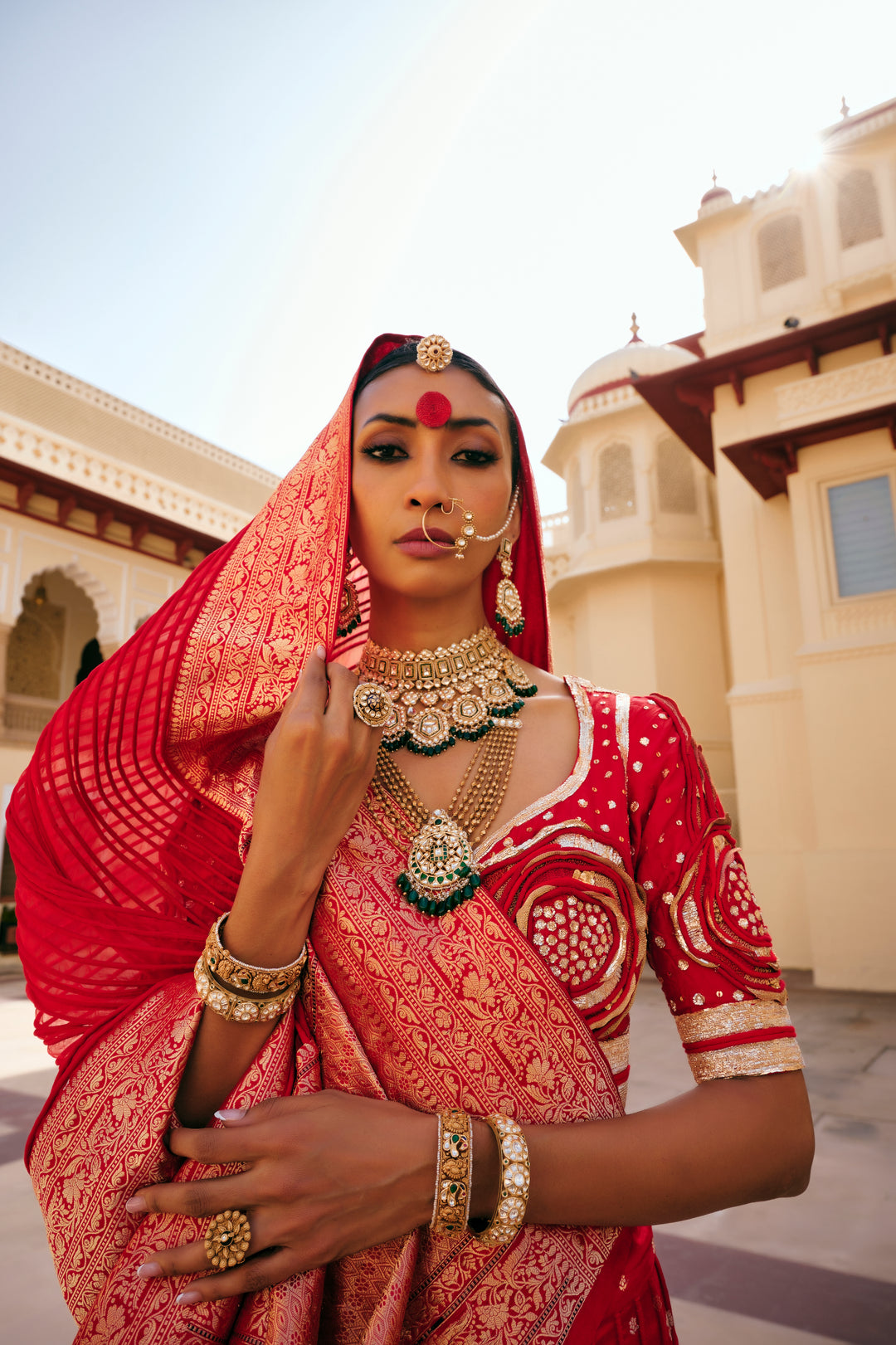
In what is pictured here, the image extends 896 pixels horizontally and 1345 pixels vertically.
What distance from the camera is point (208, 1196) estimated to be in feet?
2.63

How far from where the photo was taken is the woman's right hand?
2.79ft

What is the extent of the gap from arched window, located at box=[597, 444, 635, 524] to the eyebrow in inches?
447

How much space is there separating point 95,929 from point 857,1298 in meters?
2.41

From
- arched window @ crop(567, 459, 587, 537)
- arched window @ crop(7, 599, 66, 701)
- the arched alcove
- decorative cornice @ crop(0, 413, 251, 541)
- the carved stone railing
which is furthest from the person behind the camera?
arched window @ crop(567, 459, 587, 537)

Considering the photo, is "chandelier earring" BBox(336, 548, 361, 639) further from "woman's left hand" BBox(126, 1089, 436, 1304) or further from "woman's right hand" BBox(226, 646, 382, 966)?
"woman's left hand" BBox(126, 1089, 436, 1304)

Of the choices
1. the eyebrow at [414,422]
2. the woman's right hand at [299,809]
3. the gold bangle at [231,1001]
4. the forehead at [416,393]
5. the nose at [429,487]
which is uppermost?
the forehead at [416,393]

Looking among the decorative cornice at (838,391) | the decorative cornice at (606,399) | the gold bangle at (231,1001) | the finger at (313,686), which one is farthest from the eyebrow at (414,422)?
the decorative cornice at (606,399)

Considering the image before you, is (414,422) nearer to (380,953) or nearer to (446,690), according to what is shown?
(446,690)

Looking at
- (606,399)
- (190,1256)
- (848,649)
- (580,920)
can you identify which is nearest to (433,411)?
(580,920)

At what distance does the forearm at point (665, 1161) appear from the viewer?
33.1 inches

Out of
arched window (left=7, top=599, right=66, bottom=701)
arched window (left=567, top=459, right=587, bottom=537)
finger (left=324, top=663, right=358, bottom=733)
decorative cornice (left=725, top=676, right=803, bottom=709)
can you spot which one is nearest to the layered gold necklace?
finger (left=324, top=663, right=358, bottom=733)

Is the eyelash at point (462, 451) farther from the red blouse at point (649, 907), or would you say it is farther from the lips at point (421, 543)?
the red blouse at point (649, 907)

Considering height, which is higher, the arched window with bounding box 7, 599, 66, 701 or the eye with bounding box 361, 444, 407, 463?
the arched window with bounding box 7, 599, 66, 701

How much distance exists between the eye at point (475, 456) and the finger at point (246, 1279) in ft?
3.09
